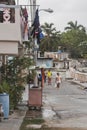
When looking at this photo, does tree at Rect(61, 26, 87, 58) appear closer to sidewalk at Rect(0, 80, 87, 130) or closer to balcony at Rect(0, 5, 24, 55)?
sidewalk at Rect(0, 80, 87, 130)

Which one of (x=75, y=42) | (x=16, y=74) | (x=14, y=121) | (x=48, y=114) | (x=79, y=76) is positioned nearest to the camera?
(x=14, y=121)

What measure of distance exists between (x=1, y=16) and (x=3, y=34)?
2.82 feet

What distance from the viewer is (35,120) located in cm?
1966

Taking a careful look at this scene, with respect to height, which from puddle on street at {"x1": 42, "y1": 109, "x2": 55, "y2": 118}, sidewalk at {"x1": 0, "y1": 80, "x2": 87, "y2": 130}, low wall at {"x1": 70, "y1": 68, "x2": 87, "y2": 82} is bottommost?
low wall at {"x1": 70, "y1": 68, "x2": 87, "y2": 82}

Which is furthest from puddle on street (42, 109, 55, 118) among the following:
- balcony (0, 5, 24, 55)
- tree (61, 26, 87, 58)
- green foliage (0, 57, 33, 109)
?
tree (61, 26, 87, 58)

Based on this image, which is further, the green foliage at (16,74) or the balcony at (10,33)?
the green foliage at (16,74)

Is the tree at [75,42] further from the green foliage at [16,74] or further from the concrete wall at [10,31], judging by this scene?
the concrete wall at [10,31]

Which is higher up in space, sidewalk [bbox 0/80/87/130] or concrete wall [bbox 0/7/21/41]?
concrete wall [bbox 0/7/21/41]

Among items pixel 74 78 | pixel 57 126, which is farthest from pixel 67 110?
pixel 74 78

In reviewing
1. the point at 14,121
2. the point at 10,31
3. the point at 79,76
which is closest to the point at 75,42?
the point at 79,76

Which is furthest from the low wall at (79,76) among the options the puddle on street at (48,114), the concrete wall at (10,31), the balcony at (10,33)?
the concrete wall at (10,31)

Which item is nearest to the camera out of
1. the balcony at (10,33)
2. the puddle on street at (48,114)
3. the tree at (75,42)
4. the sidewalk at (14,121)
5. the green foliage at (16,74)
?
the sidewalk at (14,121)

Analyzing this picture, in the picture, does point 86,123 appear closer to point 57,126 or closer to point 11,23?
point 57,126

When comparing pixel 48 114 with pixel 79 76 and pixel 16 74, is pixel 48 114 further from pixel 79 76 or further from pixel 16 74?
pixel 79 76
